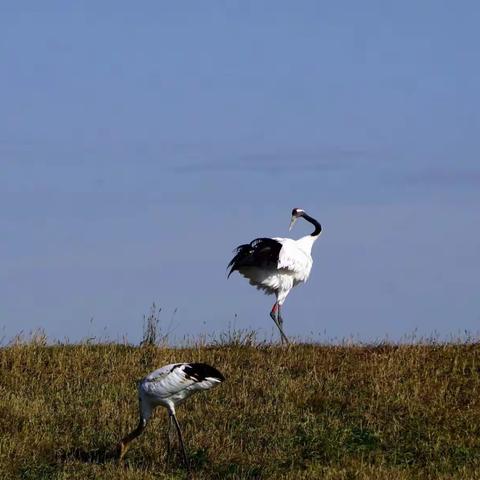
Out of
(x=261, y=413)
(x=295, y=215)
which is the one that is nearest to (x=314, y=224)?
(x=295, y=215)

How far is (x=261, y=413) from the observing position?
1420 centimetres

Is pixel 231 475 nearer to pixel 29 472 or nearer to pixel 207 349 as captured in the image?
pixel 29 472

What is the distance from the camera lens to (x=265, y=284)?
2070 cm

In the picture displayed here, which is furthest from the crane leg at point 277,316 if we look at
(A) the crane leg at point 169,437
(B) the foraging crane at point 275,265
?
(A) the crane leg at point 169,437

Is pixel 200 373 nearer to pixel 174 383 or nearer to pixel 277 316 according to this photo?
pixel 174 383

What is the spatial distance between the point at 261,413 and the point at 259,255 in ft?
20.7

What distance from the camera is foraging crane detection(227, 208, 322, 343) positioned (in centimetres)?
2023

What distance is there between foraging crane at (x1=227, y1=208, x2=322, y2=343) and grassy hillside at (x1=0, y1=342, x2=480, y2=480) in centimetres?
300

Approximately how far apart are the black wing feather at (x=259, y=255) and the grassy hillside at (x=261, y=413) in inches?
118

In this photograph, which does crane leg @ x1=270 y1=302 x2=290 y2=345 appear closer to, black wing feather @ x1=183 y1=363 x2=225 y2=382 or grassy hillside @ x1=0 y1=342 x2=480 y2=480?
grassy hillside @ x1=0 y1=342 x2=480 y2=480

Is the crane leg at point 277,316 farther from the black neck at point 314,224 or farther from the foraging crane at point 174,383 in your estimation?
the foraging crane at point 174,383

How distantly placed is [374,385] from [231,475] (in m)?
3.70

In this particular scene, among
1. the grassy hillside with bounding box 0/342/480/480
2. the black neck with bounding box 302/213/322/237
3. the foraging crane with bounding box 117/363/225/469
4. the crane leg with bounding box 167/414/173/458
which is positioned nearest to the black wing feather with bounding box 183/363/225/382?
the foraging crane with bounding box 117/363/225/469

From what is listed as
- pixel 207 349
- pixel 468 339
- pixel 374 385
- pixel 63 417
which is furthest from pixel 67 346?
pixel 468 339
